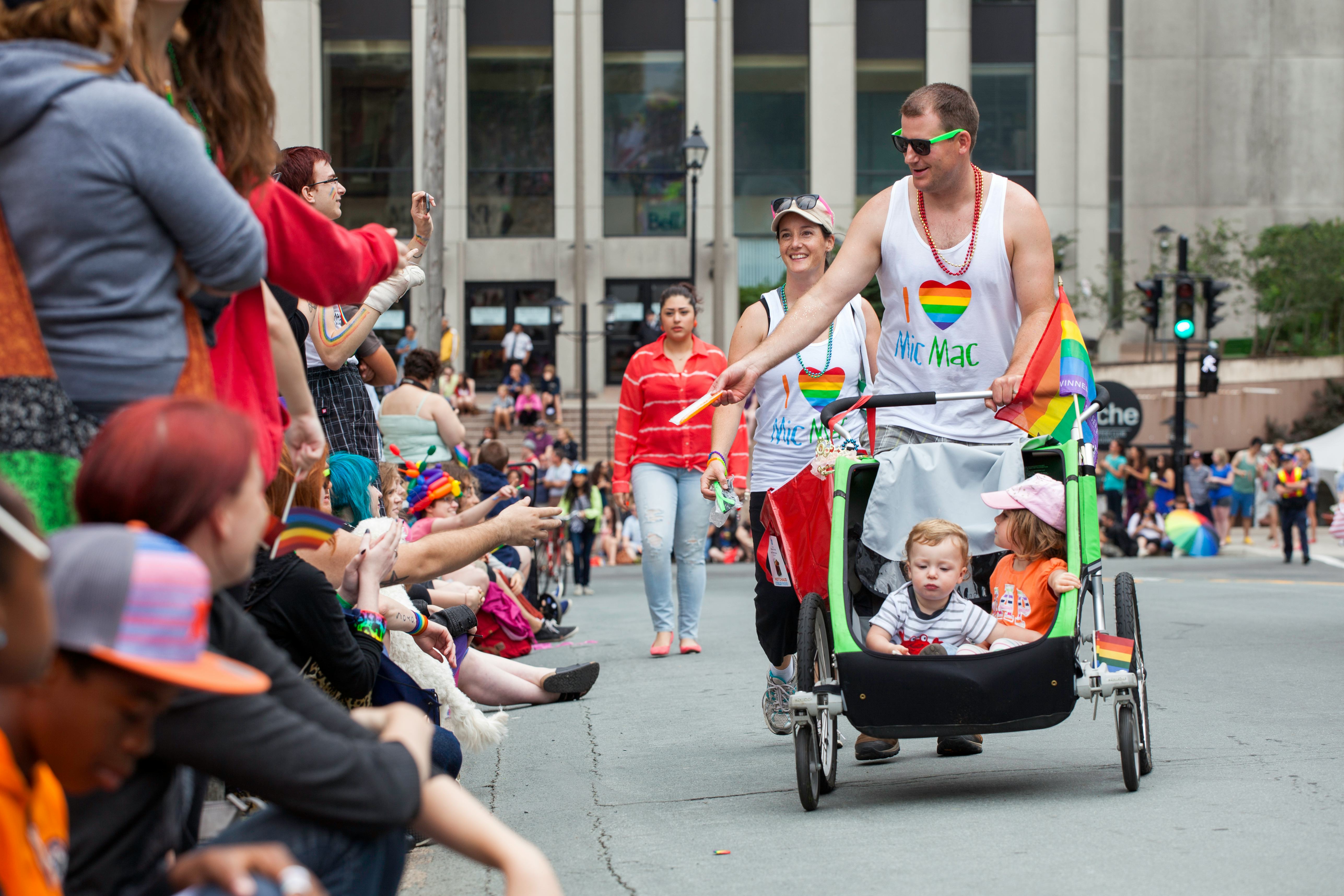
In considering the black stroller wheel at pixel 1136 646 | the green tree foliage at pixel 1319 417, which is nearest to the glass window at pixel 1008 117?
the green tree foliage at pixel 1319 417

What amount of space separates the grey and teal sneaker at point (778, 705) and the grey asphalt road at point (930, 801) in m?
0.09

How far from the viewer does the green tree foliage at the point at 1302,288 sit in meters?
46.8

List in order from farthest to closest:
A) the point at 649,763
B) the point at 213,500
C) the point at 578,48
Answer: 1. the point at 578,48
2. the point at 649,763
3. the point at 213,500

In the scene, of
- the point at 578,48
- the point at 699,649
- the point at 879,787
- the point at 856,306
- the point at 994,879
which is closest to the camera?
the point at 994,879

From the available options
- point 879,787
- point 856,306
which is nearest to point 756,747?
point 879,787

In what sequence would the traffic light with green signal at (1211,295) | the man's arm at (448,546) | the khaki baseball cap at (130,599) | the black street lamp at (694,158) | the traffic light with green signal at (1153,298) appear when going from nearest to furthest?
the khaki baseball cap at (130,599), the man's arm at (448,546), the traffic light with green signal at (1211,295), the traffic light with green signal at (1153,298), the black street lamp at (694,158)

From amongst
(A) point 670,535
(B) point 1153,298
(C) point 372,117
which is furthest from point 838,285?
(C) point 372,117

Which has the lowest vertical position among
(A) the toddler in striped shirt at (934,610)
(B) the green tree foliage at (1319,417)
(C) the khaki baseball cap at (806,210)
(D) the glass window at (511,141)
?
(B) the green tree foliage at (1319,417)

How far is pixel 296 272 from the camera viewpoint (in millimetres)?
2988

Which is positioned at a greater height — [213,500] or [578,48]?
[578,48]

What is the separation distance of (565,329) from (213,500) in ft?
121

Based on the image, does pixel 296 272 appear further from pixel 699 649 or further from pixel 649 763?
pixel 699 649

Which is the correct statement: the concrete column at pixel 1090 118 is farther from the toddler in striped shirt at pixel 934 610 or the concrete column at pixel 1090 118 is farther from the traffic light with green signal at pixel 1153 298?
the toddler in striped shirt at pixel 934 610

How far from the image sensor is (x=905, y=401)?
5066 mm
